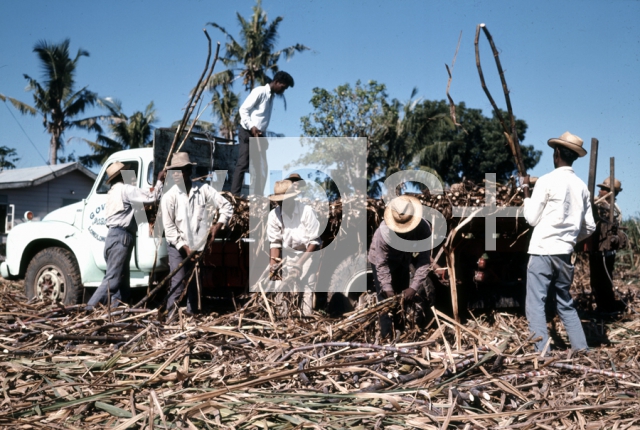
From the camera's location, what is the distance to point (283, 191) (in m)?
5.94

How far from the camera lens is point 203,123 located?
89.5 feet

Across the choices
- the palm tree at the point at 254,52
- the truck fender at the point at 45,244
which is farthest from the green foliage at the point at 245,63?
the truck fender at the point at 45,244

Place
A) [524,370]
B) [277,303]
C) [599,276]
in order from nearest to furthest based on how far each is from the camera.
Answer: [524,370], [277,303], [599,276]

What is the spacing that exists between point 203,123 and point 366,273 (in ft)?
74.5

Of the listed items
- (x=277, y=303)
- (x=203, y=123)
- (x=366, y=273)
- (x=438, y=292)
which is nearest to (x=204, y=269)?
(x=277, y=303)

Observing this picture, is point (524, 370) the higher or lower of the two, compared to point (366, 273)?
lower

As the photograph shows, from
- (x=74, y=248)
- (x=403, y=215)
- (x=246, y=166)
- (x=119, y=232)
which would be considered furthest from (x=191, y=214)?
(x=403, y=215)

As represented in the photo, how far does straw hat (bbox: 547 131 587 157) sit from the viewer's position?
479cm

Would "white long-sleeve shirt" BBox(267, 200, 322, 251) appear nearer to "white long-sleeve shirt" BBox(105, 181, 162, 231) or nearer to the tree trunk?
"white long-sleeve shirt" BBox(105, 181, 162, 231)

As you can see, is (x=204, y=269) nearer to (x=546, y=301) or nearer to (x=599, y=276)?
(x=546, y=301)

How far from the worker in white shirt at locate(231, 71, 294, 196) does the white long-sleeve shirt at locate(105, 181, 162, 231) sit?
1.14 metres

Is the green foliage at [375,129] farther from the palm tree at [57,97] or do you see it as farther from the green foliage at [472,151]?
the palm tree at [57,97]

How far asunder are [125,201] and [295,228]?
1.92 m

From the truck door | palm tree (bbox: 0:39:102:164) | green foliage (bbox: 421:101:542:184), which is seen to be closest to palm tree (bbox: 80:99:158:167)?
palm tree (bbox: 0:39:102:164)
